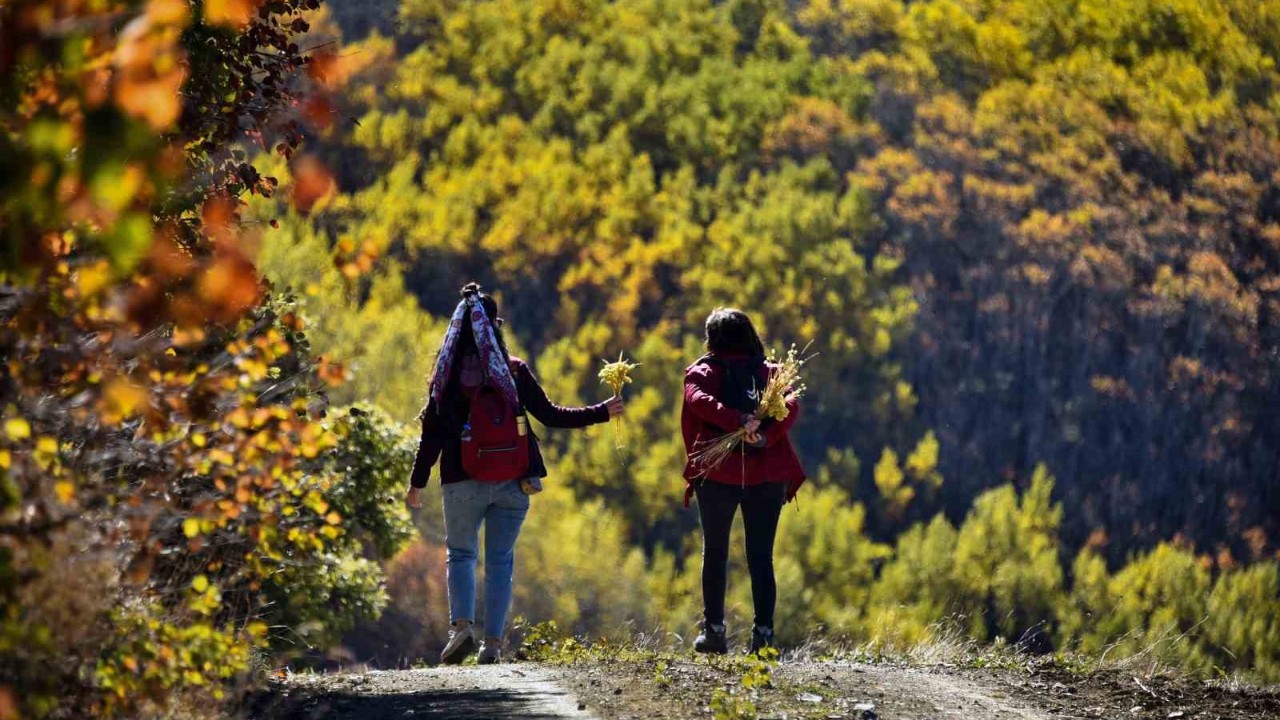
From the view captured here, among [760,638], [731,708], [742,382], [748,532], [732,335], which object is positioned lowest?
[731,708]

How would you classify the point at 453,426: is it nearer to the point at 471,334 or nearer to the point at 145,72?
the point at 471,334

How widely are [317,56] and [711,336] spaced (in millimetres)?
2499

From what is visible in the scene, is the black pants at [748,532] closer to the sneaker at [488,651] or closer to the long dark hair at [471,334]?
the sneaker at [488,651]

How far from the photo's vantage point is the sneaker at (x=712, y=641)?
8773 millimetres

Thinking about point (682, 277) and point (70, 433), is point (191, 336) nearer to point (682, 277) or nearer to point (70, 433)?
point (70, 433)

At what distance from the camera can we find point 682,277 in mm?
50688

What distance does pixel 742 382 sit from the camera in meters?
8.66

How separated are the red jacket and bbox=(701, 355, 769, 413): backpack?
3cm

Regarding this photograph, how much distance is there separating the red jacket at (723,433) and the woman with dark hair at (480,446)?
1.23ft

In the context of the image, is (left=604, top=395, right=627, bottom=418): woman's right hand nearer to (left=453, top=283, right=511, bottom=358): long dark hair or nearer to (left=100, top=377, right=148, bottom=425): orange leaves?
(left=453, top=283, right=511, bottom=358): long dark hair

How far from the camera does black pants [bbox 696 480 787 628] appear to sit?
28.1 ft

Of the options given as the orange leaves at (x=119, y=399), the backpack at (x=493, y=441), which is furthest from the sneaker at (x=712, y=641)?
the orange leaves at (x=119, y=399)

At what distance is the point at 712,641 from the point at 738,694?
5.98 feet

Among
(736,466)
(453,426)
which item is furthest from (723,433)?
(453,426)
